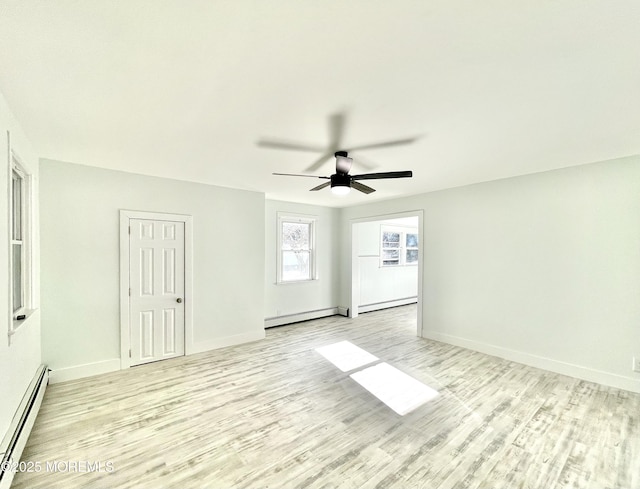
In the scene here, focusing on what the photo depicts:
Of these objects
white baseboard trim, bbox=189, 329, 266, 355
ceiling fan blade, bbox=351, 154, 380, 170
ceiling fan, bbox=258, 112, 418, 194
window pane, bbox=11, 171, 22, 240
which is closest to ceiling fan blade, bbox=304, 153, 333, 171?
ceiling fan, bbox=258, 112, 418, 194

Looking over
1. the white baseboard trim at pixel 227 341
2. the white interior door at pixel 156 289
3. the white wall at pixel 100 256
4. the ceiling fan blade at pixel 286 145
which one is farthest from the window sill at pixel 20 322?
the ceiling fan blade at pixel 286 145

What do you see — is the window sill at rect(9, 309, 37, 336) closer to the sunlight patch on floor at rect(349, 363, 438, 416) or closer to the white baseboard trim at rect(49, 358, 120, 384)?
the white baseboard trim at rect(49, 358, 120, 384)

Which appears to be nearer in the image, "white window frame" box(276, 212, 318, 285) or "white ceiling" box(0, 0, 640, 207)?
"white ceiling" box(0, 0, 640, 207)

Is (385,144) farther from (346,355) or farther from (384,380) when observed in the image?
(346,355)

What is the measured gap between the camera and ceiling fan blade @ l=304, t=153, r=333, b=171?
10.00 feet

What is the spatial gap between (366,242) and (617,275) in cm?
451

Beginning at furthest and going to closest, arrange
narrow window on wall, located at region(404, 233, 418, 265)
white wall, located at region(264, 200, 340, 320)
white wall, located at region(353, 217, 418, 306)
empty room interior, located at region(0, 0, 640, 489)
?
narrow window on wall, located at region(404, 233, 418, 265) < white wall, located at region(353, 217, 418, 306) < white wall, located at region(264, 200, 340, 320) < empty room interior, located at region(0, 0, 640, 489)

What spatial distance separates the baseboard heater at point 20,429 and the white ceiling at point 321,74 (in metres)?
2.30

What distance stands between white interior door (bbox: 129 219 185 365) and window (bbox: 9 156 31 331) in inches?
39.4

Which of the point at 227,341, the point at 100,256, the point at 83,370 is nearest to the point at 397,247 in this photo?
the point at 227,341

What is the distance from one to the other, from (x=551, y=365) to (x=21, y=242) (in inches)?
240

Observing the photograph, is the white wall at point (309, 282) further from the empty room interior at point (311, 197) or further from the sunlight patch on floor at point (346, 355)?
the sunlight patch on floor at point (346, 355)

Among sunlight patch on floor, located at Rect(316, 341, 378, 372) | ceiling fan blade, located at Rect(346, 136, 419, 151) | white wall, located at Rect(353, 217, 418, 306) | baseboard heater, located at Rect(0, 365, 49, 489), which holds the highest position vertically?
ceiling fan blade, located at Rect(346, 136, 419, 151)

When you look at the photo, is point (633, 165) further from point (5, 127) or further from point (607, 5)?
point (5, 127)
